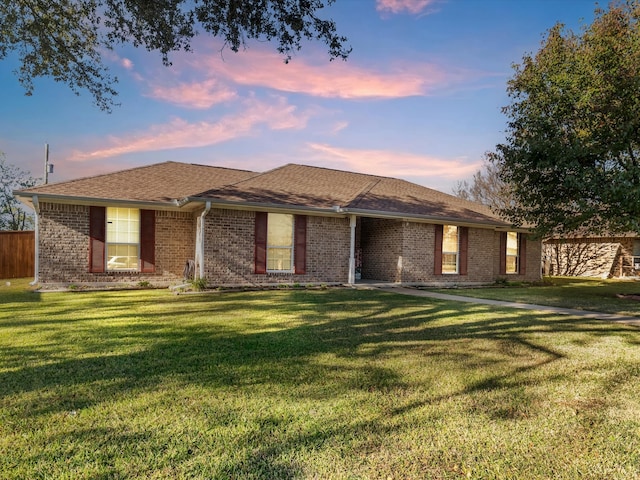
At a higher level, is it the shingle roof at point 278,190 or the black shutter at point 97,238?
the shingle roof at point 278,190

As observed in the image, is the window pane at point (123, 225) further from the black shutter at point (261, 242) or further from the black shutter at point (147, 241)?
the black shutter at point (261, 242)

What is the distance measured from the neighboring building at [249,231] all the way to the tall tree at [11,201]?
22177 millimetres

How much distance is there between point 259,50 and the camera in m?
8.96

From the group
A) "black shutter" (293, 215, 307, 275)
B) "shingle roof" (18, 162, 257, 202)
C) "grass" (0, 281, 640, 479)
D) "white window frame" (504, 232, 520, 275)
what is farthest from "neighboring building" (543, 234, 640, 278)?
"grass" (0, 281, 640, 479)

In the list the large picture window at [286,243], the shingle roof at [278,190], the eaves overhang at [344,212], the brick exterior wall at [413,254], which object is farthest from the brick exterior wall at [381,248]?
the large picture window at [286,243]

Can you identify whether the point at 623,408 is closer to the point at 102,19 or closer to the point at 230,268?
the point at 230,268

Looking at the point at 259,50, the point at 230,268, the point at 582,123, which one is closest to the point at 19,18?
the point at 259,50

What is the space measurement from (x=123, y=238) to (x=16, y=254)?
7311mm

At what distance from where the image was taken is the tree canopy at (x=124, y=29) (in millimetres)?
8297

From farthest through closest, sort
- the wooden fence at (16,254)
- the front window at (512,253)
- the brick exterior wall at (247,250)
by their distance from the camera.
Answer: the front window at (512,253), the wooden fence at (16,254), the brick exterior wall at (247,250)

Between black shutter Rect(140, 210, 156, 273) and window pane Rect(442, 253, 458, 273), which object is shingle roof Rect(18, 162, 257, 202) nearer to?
black shutter Rect(140, 210, 156, 273)

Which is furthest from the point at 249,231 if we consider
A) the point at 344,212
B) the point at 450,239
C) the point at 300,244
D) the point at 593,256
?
the point at 593,256

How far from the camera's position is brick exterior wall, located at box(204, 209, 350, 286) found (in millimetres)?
11898

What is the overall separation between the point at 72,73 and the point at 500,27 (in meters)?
12.0
